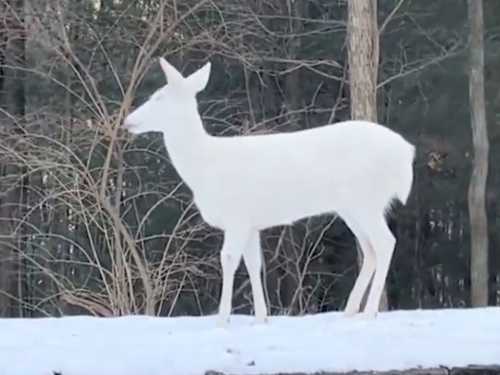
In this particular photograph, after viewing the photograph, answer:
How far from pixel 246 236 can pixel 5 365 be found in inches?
43.1

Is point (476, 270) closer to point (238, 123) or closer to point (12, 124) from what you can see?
point (238, 123)

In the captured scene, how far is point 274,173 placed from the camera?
314cm

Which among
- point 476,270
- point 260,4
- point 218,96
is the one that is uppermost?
point 260,4

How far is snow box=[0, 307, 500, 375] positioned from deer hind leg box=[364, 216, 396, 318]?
0.90 feet

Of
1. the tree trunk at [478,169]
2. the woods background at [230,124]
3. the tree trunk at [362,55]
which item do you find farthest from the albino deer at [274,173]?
the tree trunk at [478,169]

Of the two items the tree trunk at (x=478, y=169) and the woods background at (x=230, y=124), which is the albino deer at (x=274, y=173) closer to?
the woods background at (x=230, y=124)

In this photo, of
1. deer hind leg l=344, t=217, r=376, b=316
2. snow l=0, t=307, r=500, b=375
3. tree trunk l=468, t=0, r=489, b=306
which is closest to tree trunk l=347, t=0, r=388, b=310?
tree trunk l=468, t=0, r=489, b=306

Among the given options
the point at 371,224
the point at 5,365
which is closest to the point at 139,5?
the point at 371,224

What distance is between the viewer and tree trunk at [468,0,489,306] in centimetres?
1004

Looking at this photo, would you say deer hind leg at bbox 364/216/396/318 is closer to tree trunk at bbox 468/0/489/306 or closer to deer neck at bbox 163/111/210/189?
deer neck at bbox 163/111/210/189

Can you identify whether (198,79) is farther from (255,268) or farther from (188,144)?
(255,268)

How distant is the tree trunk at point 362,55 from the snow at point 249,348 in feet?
14.3

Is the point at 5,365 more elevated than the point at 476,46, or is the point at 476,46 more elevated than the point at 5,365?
the point at 476,46

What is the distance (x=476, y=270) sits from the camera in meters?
10.3
